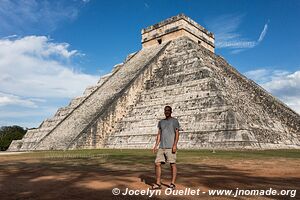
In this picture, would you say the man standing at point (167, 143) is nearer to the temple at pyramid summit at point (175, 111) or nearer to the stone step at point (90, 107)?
the temple at pyramid summit at point (175, 111)

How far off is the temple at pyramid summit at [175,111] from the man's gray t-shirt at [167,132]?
7965mm

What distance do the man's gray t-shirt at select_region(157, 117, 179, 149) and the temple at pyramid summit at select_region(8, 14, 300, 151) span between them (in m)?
7.97

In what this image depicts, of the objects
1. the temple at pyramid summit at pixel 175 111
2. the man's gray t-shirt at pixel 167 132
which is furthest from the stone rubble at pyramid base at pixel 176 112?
the man's gray t-shirt at pixel 167 132

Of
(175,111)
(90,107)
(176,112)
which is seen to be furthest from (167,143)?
(90,107)

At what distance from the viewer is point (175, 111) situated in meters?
15.9

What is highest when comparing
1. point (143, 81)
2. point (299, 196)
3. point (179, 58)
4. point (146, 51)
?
point (146, 51)

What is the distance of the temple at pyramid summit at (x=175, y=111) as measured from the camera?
13.9m

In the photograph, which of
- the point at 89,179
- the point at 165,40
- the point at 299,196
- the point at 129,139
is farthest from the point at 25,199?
the point at 165,40

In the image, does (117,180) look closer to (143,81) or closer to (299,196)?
(299,196)

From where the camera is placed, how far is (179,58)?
19.6 metres

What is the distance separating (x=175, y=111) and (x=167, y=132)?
1072 centimetres

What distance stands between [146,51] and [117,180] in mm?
20008

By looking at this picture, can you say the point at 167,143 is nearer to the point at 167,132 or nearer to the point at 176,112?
the point at 167,132

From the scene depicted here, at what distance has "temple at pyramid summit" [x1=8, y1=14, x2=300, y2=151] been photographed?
45.4ft
